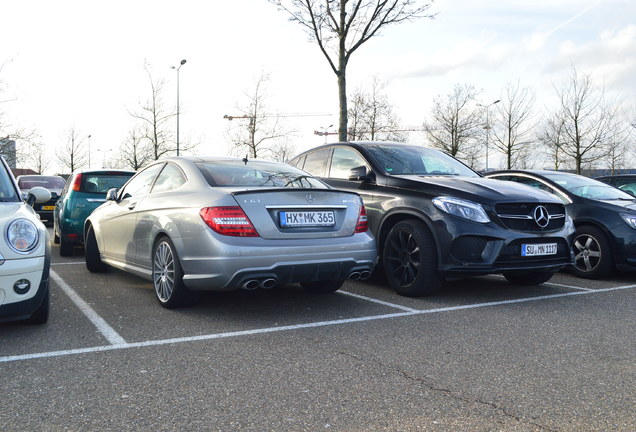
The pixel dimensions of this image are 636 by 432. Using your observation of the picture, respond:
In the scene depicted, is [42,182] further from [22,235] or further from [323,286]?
[22,235]

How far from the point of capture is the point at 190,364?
365 centimetres

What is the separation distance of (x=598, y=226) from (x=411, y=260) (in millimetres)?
3187

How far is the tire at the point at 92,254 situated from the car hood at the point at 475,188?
151 inches

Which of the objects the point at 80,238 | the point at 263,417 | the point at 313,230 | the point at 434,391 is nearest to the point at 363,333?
the point at 313,230

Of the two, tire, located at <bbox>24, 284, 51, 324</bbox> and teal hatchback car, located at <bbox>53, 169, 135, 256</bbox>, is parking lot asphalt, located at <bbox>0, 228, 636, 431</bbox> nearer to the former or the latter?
tire, located at <bbox>24, 284, 51, 324</bbox>

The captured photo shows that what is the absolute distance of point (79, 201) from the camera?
898cm

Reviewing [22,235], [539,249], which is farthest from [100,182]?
[539,249]

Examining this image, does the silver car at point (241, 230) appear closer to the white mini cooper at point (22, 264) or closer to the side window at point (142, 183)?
the side window at point (142, 183)

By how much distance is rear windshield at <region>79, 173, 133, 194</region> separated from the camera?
9.18 m

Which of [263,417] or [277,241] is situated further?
[277,241]

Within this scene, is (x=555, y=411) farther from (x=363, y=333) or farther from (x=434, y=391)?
(x=363, y=333)

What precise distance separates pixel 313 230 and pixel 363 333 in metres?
1.00

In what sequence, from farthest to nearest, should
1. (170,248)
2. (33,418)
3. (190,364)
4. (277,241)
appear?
1. (170,248)
2. (277,241)
3. (190,364)
4. (33,418)

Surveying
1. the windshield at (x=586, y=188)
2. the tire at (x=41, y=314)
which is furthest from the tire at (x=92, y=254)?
the windshield at (x=586, y=188)
